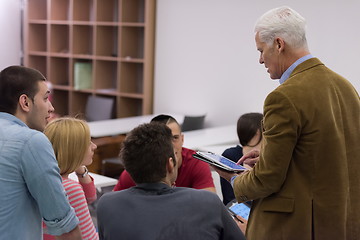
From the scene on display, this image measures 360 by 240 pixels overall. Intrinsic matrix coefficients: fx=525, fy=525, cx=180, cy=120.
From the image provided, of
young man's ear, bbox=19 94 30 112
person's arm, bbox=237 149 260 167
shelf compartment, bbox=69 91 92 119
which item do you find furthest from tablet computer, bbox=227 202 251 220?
shelf compartment, bbox=69 91 92 119

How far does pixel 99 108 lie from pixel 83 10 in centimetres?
148

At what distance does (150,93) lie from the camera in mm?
7004

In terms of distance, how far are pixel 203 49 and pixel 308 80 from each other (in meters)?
4.64

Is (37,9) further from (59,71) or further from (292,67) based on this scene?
(292,67)

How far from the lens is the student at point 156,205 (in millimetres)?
1584

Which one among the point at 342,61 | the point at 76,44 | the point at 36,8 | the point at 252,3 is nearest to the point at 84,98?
the point at 76,44

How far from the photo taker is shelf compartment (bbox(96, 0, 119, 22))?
7109mm

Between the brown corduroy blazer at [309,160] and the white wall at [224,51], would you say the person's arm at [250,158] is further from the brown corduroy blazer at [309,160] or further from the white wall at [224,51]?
the white wall at [224,51]

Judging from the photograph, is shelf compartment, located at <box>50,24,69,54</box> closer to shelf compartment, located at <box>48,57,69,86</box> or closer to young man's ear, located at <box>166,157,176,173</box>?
shelf compartment, located at <box>48,57,69,86</box>

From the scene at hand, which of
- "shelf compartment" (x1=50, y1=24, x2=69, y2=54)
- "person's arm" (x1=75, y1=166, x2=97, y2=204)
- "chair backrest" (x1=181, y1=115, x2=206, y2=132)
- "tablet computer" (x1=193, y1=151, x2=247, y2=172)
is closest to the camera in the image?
"tablet computer" (x1=193, y1=151, x2=247, y2=172)

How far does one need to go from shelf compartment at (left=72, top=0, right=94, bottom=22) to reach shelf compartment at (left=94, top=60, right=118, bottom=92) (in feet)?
2.46

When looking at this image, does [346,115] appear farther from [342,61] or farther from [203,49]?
[203,49]

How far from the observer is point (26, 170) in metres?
1.65

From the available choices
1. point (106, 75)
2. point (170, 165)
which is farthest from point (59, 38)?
point (170, 165)
